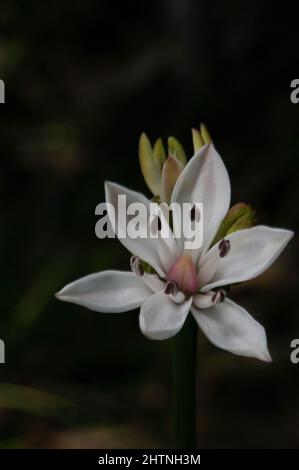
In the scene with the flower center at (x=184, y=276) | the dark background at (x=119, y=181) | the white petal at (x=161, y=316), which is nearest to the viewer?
the white petal at (x=161, y=316)

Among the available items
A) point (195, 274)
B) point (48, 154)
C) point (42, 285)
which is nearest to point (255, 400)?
point (42, 285)

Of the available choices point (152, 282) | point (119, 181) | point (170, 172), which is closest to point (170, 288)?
point (152, 282)

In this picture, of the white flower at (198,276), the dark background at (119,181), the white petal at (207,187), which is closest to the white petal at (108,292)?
the white flower at (198,276)

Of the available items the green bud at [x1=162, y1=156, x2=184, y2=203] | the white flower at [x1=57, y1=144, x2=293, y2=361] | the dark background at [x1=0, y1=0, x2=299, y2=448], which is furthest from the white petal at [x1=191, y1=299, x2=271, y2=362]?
the dark background at [x1=0, y1=0, x2=299, y2=448]

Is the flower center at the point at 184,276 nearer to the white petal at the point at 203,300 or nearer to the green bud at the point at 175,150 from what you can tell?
the white petal at the point at 203,300

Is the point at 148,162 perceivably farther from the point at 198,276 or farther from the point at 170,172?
the point at 198,276

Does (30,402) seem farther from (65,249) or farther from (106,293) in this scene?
(106,293)

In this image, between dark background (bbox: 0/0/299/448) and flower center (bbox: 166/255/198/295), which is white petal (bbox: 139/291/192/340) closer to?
flower center (bbox: 166/255/198/295)
